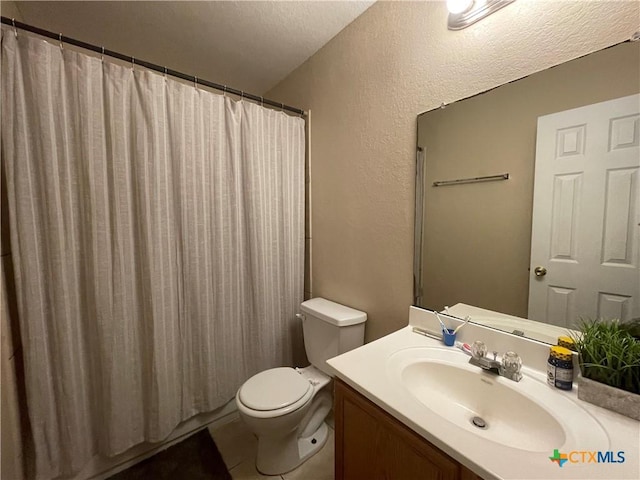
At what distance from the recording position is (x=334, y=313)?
148 centimetres

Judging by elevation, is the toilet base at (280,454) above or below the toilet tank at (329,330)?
below

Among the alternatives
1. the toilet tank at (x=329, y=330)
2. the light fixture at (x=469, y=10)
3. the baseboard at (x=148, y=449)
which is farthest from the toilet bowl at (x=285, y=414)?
the light fixture at (x=469, y=10)

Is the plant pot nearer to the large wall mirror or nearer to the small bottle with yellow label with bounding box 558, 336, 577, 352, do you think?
the small bottle with yellow label with bounding box 558, 336, 577, 352

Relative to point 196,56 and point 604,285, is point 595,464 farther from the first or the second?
point 196,56

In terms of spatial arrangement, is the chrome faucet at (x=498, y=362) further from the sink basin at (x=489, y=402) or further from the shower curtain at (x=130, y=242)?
the shower curtain at (x=130, y=242)

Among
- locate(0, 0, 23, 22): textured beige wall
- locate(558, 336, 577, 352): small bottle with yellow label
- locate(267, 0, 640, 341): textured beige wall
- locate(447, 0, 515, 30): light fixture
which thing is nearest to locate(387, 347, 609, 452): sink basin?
locate(558, 336, 577, 352): small bottle with yellow label

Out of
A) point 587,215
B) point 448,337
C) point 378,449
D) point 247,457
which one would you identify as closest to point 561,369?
point 448,337

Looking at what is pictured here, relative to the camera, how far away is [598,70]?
2.50 feet

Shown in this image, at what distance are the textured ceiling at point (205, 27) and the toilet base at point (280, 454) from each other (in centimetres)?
217

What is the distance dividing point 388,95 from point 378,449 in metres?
1.44

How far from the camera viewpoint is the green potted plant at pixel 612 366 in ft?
2.16

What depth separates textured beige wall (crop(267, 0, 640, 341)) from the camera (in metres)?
0.84

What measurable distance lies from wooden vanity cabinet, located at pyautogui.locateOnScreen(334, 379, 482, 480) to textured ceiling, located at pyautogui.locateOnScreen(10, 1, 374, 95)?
1754 mm

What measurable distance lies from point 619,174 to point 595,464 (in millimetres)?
729
